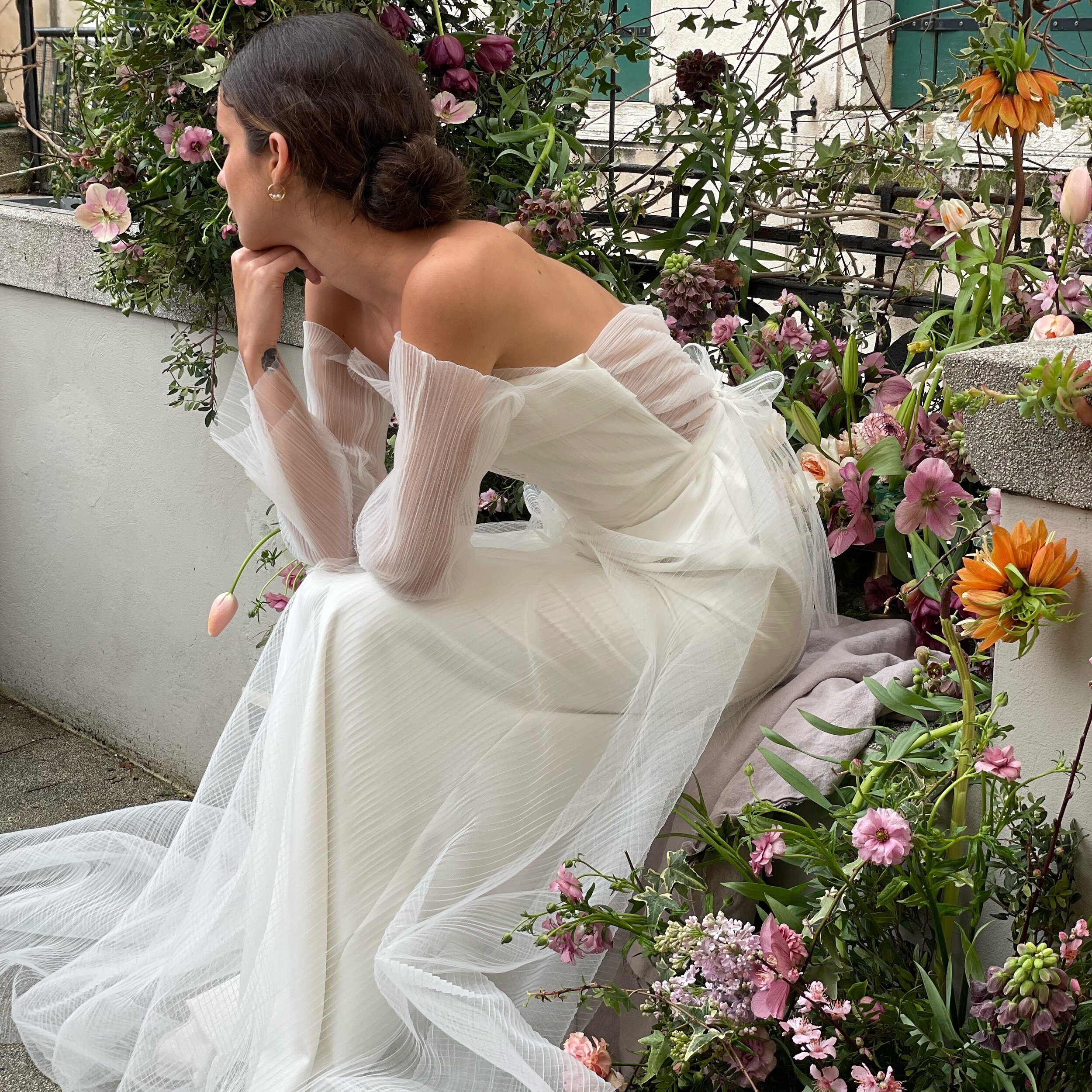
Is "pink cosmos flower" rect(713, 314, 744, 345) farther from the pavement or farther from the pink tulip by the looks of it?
the pavement

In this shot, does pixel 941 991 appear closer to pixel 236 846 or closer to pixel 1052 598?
pixel 1052 598

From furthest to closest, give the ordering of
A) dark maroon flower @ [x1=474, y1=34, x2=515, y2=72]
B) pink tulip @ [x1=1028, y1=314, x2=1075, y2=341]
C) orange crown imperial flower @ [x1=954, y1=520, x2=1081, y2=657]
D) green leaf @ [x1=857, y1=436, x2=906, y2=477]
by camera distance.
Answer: dark maroon flower @ [x1=474, y1=34, x2=515, y2=72]
green leaf @ [x1=857, y1=436, x2=906, y2=477]
pink tulip @ [x1=1028, y1=314, x2=1075, y2=341]
orange crown imperial flower @ [x1=954, y1=520, x2=1081, y2=657]

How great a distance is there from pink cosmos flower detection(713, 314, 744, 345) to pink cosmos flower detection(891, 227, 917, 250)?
290 mm

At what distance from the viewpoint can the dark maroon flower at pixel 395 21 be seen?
91.6 inches

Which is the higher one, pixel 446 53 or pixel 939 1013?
pixel 446 53

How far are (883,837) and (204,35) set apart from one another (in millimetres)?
1771

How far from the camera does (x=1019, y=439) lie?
136 cm

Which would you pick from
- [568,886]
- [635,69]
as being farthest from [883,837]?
[635,69]

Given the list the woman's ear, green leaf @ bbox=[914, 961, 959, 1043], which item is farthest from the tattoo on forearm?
green leaf @ bbox=[914, 961, 959, 1043]

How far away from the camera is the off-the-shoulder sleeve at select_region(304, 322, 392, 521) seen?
6.93 feet

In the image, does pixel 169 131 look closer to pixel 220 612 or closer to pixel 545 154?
pixel 545 154

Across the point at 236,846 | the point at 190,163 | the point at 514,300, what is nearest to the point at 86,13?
the point at 190,163

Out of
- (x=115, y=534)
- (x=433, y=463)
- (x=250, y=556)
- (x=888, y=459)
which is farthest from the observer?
(x=115, y=534)

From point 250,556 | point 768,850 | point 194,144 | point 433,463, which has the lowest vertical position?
point 768,850
